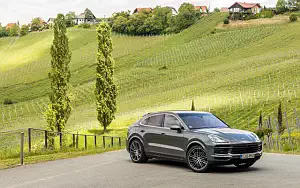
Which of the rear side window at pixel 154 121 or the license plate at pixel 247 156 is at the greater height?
the rear side window at pixel 154 121

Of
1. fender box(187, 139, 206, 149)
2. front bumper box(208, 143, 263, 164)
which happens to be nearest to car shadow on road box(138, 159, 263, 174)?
front bumper box(208, 143, 263, 164)

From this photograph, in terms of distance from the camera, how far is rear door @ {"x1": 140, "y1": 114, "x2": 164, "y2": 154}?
16.0 meters

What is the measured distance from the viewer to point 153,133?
16.2 m

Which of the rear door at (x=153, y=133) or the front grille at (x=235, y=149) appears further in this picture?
the rear door at (x=153, y=133)

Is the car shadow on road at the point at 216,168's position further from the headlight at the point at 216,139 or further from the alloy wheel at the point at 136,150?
the headlight at the point at 216,139

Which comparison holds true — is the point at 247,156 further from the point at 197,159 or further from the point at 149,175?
the point at 149,175

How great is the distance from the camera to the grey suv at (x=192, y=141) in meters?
13.9

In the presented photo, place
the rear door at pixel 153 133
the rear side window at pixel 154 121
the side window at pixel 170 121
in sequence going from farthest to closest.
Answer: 1. the rear side window at pixel 154 121
2. the rear door at pixel 153 133
3. the side window at pixel 170 121

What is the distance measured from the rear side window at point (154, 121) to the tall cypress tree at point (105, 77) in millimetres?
38008

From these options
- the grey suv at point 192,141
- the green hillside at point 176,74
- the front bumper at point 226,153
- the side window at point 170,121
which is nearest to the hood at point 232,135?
the grey suv at point 192,141

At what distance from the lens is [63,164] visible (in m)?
17.5

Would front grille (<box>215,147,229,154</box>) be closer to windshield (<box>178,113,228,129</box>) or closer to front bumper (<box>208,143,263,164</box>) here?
front bumper (<box>208,143,263,164</box>)

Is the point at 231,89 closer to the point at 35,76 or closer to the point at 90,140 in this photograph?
the point at 90,140

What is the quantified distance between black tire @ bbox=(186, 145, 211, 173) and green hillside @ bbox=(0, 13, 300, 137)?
28850 millimetres
